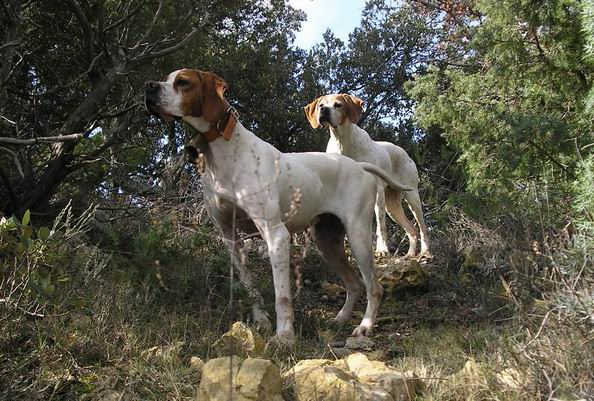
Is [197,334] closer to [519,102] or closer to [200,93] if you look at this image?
[200,93]

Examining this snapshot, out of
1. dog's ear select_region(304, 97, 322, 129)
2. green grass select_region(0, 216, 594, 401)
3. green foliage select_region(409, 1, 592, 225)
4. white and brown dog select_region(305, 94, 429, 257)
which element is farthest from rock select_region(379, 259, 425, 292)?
dog's ear select_region(304, 97, 322, 129)

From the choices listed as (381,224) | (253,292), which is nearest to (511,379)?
(253,292)

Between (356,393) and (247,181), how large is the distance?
2.05 m

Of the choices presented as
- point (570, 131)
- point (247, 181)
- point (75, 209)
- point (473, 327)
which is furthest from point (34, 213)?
point (570, 131)

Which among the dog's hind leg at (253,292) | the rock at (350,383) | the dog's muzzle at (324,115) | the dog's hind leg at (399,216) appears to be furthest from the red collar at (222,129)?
the dog's hind leg at (399,216)

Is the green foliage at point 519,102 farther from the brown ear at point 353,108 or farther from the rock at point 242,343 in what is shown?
the rock at point 242,343

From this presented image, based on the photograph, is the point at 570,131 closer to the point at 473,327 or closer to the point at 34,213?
the point at 473,327

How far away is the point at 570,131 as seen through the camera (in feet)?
21.0

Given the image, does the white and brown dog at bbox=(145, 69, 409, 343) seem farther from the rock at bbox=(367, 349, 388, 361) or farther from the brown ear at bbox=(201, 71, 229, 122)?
the rock at bbox=(367, 349, 388, 361)

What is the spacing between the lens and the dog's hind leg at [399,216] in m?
8.41

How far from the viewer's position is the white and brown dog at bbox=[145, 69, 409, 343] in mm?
4742

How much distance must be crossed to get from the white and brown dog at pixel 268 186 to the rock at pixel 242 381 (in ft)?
4.14

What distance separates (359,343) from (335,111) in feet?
10.8

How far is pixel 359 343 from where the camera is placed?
486cm
